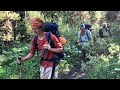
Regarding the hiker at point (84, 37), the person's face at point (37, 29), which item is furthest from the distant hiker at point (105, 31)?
the person's face at point (37, 29)

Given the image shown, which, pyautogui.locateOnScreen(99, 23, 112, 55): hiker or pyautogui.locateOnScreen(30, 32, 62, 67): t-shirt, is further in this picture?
pyautogui.locateOnScreen(99, 23, 112, 55): hiker

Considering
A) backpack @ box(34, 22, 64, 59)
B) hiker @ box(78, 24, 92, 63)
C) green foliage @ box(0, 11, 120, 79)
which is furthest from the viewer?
hiker @ box(78, 24, 92, 63)

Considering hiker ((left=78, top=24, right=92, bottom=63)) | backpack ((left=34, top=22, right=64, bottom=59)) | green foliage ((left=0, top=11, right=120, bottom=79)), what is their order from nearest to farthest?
1. backpack ((left=34, top=22, right=64, bottom=59))
2. green foliage ((left=0, top=11, right=120, bottom=79))
3. hiker ((left=78, top=24, right=92, bottom=63))

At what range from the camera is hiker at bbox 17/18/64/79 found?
21.1ft

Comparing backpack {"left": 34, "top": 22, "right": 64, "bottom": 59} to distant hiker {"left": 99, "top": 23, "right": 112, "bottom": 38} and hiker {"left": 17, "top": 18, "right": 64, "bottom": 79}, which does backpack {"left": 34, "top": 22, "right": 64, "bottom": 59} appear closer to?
hiker {"left": 17, "top": 18, "right": 64, "bottom": 79}

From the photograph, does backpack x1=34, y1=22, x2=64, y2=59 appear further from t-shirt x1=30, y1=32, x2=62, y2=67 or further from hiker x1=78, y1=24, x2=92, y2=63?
hiker x1=78, y1=24, x2=92, y2=63

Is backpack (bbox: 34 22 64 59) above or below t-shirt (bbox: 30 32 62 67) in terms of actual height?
above

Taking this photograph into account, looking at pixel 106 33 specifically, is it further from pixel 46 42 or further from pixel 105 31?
pixel 46 42

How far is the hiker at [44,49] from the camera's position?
6.42 meters

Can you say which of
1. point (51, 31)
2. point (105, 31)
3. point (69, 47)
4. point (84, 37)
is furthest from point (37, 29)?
point (105, 31)

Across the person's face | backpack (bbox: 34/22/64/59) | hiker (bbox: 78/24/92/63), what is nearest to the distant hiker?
hiker (bbox: 78/24/92/63)

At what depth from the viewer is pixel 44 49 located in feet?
21.1
